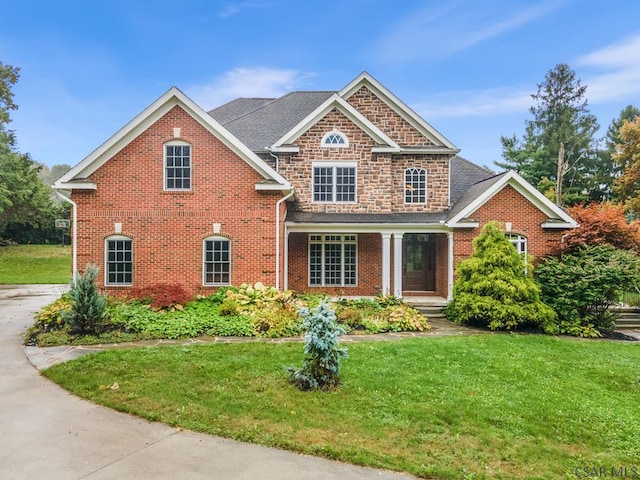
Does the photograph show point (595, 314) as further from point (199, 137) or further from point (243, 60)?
point (243, 60)

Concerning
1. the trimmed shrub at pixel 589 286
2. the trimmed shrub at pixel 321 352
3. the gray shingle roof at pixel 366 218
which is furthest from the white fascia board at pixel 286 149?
the trimmed shrub at pixel 321 352

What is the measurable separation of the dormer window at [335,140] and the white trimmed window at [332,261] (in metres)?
3.65

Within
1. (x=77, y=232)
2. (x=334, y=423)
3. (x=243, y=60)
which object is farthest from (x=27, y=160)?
(x=334, y=423)

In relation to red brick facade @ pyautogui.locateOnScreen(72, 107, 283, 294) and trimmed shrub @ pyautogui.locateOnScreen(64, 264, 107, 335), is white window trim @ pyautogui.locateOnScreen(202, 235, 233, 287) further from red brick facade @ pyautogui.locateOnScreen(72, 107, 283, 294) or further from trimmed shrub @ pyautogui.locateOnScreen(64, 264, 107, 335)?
trimmed shrub @ pyautogui.locateOnScreen(64, 264, 107, 335)

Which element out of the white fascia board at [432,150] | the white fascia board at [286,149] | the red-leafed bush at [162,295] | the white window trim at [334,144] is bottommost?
the red-leafed bush at [162,295]

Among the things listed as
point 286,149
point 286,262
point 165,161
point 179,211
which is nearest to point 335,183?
point 286,149

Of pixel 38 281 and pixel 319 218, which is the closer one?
pixel 319 218

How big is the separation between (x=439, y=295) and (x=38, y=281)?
25.4 meters

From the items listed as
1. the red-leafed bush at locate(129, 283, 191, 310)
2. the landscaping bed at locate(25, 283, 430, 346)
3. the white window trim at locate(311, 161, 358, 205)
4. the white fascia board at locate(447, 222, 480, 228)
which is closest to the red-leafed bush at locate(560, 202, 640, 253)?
the white fascia board at locate(447, 222, 480, 228)

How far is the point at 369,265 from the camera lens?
52.3 ft

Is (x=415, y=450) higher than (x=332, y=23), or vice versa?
(x=332, y=23)

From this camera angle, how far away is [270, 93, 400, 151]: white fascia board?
15.2 metres

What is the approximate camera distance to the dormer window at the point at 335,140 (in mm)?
15562

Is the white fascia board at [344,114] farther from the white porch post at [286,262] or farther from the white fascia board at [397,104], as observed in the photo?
the white porch post at [286,262]
